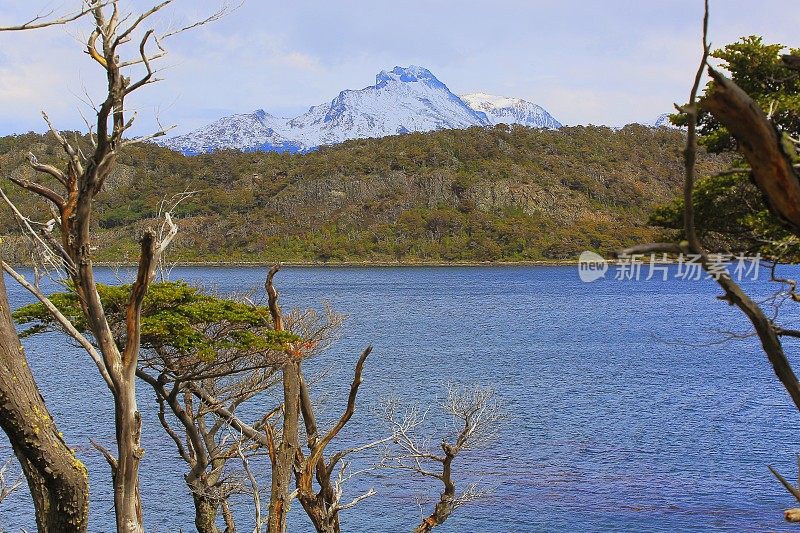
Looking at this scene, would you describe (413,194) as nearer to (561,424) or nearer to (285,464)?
(561,424)

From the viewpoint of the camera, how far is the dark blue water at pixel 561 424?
18797 millimetres

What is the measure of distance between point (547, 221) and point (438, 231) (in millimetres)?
18866

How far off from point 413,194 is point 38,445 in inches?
5988

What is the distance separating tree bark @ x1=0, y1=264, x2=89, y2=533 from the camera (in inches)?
165

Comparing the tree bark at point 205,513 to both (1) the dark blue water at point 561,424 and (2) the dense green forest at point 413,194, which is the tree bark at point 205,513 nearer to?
(1) the dark blue water at point 561,424

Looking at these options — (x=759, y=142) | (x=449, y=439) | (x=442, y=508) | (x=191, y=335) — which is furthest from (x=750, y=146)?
(x=449, y=439)

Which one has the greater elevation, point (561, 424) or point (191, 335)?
point (191, 335)

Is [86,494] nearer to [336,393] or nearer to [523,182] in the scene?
[336,393]

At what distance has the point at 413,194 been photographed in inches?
6132

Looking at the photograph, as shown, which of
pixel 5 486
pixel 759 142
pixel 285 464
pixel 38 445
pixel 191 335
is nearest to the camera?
pixel 759 142

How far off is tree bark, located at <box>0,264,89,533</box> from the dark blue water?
12.8ft

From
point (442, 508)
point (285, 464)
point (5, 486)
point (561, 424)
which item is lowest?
point (561, 424)

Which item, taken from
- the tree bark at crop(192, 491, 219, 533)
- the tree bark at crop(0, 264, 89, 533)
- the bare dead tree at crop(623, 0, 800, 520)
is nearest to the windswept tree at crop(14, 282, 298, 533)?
the tree bark at crop(192, 491, 219, 533)

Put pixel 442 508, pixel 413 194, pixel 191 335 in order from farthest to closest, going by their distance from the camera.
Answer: pixel 413 194
pixel 442 508
pixel 191 335
